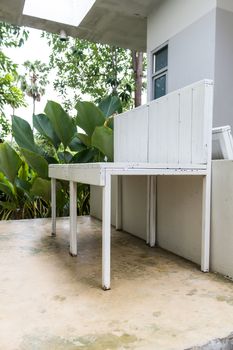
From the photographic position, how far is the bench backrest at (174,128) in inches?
108

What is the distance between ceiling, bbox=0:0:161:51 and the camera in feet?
15.9

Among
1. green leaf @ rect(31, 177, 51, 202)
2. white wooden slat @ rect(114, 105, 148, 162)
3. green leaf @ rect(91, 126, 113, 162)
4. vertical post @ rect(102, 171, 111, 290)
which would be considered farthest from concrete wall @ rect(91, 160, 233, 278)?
green leaf @ rect(31, 177, 51, 202)

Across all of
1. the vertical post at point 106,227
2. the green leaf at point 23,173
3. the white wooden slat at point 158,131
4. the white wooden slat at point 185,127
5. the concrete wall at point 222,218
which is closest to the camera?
the vertical post at point 106,227

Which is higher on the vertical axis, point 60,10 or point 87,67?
point 87,67

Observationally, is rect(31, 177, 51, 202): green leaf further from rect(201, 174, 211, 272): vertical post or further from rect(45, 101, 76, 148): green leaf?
rect(201, 174, 211, 272): vertical post

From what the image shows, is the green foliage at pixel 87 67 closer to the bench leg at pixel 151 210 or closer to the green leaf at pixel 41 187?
the green leaf at pixel 41 187

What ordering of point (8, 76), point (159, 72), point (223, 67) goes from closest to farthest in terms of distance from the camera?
point (223, 67) < point (159, 72) < point (8, 76)

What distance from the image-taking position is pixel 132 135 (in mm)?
4062

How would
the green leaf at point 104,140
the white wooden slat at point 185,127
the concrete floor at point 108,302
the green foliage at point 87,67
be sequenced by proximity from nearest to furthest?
the concrete floor at point 108,302
the white wooden slat at point 185,127
the green leaf at point 104,140
the green foliage at point 87,67

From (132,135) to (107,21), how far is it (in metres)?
2.72

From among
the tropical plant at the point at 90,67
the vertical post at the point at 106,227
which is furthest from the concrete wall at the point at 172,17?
the tropical plant at the point at 90,67

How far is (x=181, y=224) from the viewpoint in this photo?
3275 millimetres

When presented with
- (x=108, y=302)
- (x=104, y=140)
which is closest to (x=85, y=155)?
(x=104, y=140)

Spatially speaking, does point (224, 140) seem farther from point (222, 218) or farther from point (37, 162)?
point (37, 162)
